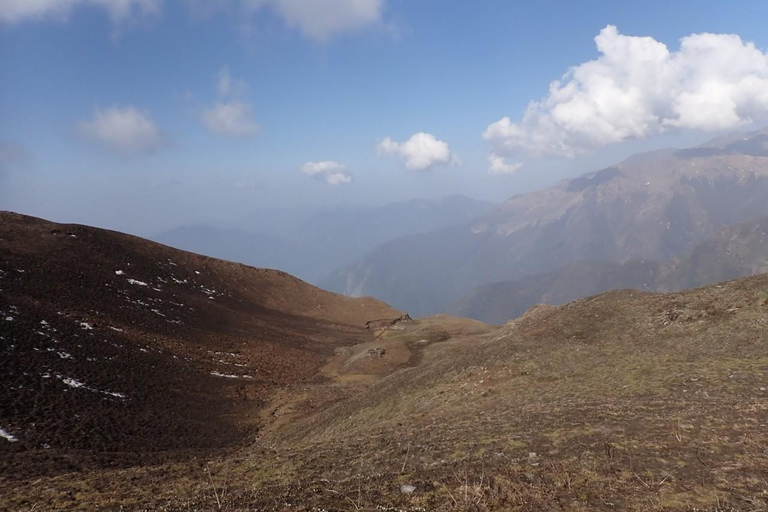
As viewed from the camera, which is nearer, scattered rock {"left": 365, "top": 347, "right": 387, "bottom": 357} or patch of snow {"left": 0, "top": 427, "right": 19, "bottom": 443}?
patch of snow {"left": 0, "top": 427, "right": 19, "bottom": 443}

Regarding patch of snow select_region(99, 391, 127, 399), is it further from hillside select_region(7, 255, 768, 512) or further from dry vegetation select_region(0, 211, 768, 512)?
hillside select_region(7, 255, 768, 512)

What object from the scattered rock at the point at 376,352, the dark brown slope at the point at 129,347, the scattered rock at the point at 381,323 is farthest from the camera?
the scattered rock at the point at 381,323

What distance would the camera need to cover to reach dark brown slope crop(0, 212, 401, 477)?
2691 centimetres

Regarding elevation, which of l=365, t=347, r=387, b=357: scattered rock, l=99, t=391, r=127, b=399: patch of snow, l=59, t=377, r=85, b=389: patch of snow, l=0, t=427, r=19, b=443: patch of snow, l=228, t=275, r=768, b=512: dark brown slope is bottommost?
l=365, t=347, r=387, b=357: scattered rock

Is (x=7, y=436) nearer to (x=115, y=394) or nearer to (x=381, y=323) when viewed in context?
(x=115, y=394)

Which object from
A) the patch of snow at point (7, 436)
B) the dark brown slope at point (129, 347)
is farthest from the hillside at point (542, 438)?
the patch of snow at point (7, 436)

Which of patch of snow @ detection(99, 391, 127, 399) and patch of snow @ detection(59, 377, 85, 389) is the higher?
patch of snow @ detection(59, 377, 85, 389)

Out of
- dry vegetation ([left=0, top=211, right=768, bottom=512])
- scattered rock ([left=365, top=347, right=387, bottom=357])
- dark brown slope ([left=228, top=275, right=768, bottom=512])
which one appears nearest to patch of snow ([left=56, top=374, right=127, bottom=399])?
dry vegetation ([left=0, top=211, right=768, bottom=512])

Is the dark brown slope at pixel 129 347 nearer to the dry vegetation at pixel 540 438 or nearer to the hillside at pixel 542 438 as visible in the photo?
the dry vegetation at pixel 540 438

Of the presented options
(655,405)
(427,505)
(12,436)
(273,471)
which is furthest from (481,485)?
(12,436)

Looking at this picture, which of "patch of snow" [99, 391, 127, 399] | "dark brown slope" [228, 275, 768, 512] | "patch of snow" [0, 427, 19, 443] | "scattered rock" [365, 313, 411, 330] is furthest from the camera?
"scattered rock" [365, 313, 411, 330]

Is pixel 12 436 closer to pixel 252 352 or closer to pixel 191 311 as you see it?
pixel 252 352

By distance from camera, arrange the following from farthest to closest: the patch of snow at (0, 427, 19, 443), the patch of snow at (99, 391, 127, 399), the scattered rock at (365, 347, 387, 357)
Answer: the scattered rock at (365, 347, 387, 357) → the patch of snow at (99, 391, 127, 399) → the patch of snow at (0, 427, 19, 443)

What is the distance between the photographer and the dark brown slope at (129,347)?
1059 inches
